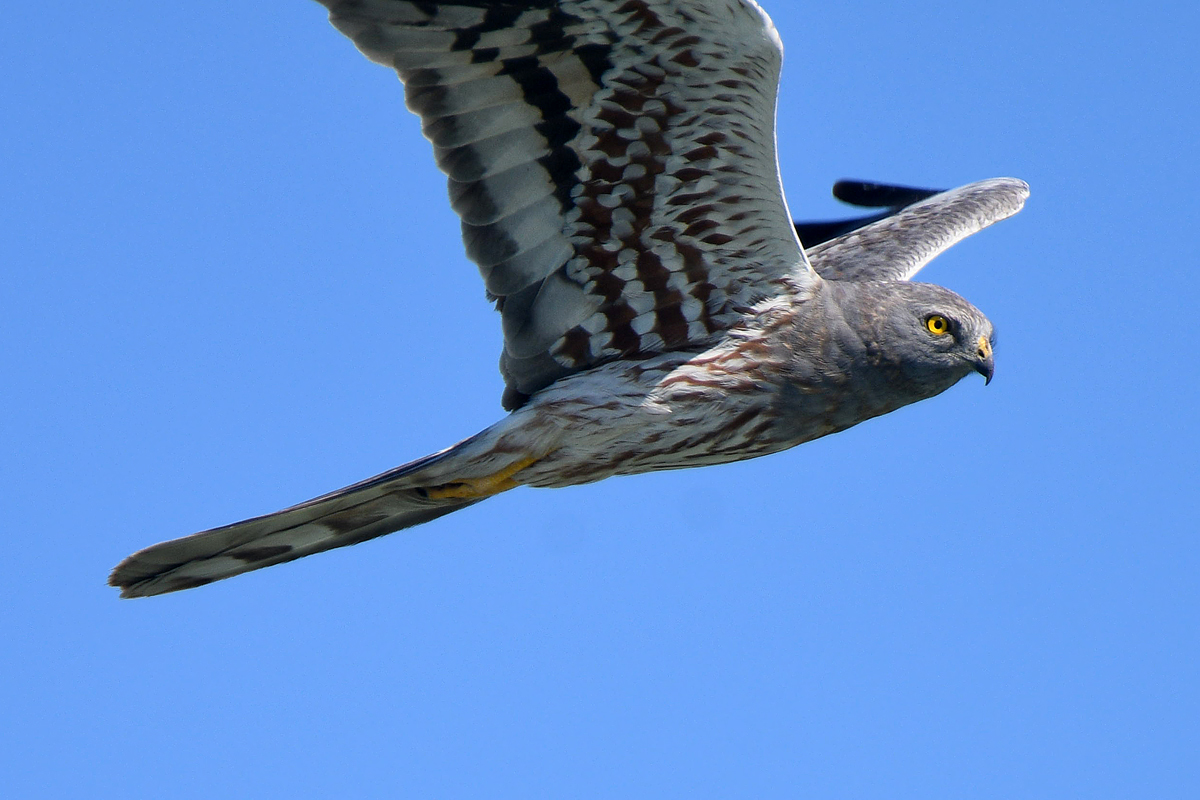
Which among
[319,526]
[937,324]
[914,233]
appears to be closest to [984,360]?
[937,324]

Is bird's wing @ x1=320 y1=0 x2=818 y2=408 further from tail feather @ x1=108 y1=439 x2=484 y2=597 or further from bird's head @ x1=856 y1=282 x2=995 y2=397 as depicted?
tail feather @ x1=108 y1=439 x2=484 y2=597

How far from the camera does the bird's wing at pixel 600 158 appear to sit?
18.4ft

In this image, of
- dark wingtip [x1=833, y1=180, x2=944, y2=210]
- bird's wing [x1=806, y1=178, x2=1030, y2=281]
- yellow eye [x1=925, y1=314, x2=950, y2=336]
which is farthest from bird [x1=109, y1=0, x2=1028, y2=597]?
dark wingtip [x1=833, y1=180, x2=944, y2=210]

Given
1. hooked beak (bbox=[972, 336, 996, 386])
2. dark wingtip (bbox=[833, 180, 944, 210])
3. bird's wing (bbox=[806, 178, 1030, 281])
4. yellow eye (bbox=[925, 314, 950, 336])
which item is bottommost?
hooked beak (bbox=[972, 336, 996, 386])

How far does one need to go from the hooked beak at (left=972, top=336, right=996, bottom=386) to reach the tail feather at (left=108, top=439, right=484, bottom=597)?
8.65 feet

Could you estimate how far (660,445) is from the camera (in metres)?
6.48

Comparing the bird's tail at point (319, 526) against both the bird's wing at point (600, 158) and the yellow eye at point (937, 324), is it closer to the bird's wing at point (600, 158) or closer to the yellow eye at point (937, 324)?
the bird's wing at point (600, 158)

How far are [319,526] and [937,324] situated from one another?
10.7ft

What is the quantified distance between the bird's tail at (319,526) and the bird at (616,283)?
0.04ft

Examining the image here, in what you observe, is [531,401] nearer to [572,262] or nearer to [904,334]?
[572,262]

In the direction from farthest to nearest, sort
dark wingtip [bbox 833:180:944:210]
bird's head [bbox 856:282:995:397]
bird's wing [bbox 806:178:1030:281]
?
dark wingtip [bbox 833:180:944:210] → bird's wing [bbox 806:178:1030:281] → bird's head [bbox 856:282:995:397]

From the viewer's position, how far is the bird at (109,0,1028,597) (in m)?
5.67

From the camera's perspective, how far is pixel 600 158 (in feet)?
19.7

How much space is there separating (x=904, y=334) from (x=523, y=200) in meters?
2.02
